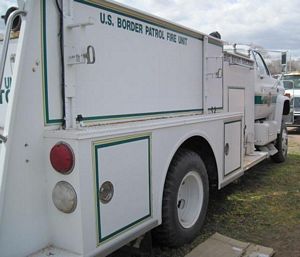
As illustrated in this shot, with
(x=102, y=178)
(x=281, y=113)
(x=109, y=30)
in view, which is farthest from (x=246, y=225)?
(x=281, y=113)

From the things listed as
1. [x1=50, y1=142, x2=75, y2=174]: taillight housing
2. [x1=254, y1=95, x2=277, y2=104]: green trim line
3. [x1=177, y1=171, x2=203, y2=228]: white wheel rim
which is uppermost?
[x1=254, y1=95, x2=277, y2=104]: green trim line

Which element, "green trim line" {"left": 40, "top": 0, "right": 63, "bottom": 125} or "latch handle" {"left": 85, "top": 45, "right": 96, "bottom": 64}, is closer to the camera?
"green trim line" {"left": 40, "top": 0, "right": 63, "bottom": 125}

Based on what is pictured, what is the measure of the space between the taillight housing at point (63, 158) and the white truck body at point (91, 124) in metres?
0.03

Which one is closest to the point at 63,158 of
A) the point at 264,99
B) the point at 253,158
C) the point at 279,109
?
the point at 253,158

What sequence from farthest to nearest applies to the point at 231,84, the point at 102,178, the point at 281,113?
the point at 281,113
the point at 231,84
the point at 102,178

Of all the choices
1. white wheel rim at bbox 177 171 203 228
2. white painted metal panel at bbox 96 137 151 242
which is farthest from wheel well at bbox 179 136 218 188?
white painted metal panel at bbox 96 137 151 242

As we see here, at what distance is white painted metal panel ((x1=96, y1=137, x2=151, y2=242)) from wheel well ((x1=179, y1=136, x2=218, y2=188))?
0.99 metres

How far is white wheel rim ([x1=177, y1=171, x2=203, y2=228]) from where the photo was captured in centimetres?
387

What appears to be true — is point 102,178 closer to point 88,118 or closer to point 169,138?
point 88,118

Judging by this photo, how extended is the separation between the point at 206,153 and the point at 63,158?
219cm

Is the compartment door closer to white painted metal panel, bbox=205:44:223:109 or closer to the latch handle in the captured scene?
white painted metal panel, bbox=205:44:223:109

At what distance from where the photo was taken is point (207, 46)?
436cm

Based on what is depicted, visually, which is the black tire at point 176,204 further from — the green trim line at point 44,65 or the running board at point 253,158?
the running board at point 253,158

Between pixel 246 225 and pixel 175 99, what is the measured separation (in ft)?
5.79
